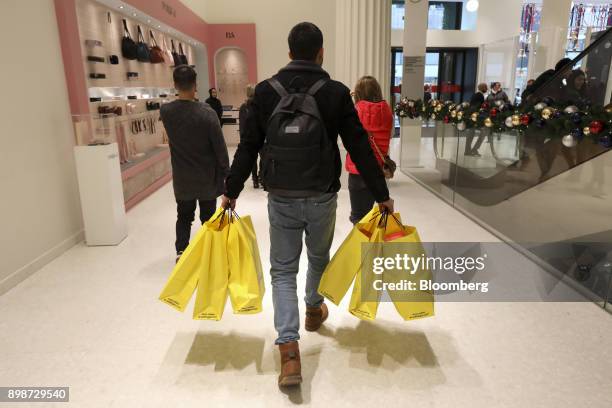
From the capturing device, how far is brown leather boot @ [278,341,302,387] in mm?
2016

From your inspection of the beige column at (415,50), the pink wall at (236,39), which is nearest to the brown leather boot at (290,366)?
the beige column at (415,50)

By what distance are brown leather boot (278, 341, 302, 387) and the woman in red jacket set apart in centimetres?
141

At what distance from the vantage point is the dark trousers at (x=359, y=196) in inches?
126

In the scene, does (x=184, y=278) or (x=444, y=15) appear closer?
(x=184, y=278)

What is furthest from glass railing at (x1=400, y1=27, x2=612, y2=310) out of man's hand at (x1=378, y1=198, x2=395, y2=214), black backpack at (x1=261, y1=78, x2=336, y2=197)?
black backpack at (x1=261, y1=78, x2=336, y2=197)

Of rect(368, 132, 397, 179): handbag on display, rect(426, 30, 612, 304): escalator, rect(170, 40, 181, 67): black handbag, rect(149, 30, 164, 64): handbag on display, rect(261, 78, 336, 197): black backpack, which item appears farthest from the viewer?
rect(170, 40, 181, 67): black handbag

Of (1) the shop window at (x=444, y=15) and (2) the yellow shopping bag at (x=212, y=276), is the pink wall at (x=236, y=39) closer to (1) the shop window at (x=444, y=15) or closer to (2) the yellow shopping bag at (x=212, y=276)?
(1) the shop window at (x=444, y=15)

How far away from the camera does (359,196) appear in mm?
3236

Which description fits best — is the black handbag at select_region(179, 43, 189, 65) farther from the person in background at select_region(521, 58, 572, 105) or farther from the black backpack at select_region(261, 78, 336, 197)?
the black backpack at select_region(261, 78, 336, 197)

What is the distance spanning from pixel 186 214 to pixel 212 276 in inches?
52.8

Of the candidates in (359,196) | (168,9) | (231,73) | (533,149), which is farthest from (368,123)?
(231,73)

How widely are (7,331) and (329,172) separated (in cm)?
Answer: 217

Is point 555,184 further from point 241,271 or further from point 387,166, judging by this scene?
point 241,271

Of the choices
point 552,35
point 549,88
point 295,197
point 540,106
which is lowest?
point 295,197
